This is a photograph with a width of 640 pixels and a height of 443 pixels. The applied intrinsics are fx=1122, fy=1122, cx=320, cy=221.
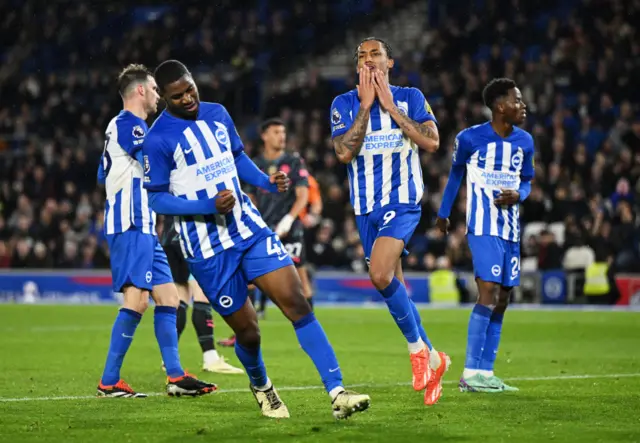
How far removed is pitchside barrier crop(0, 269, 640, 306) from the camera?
20969 mm

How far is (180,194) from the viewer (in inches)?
274

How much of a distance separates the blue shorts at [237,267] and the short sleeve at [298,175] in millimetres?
6603

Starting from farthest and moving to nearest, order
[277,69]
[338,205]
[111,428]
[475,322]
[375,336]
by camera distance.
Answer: [277,69]
[338,205]
[375,336]
[475,322]
[111,428]

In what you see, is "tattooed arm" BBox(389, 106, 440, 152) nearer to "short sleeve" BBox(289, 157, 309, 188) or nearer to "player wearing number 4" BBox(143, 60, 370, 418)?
"player wearing number 4" BBox(143, 60, 370, 418)

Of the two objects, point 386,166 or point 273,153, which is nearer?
point 386,166

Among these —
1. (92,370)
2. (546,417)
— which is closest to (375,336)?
(92,370)

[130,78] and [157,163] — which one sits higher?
[130,78]

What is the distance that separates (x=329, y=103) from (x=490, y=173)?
17952mm

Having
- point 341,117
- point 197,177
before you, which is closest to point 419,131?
point 341,117

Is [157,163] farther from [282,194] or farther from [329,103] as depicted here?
[329,103]

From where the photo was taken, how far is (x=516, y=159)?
908cm

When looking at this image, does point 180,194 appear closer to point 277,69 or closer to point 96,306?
point 96,306

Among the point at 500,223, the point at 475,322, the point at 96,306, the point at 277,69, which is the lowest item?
the point at 96,306

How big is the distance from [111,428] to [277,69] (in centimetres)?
2392
